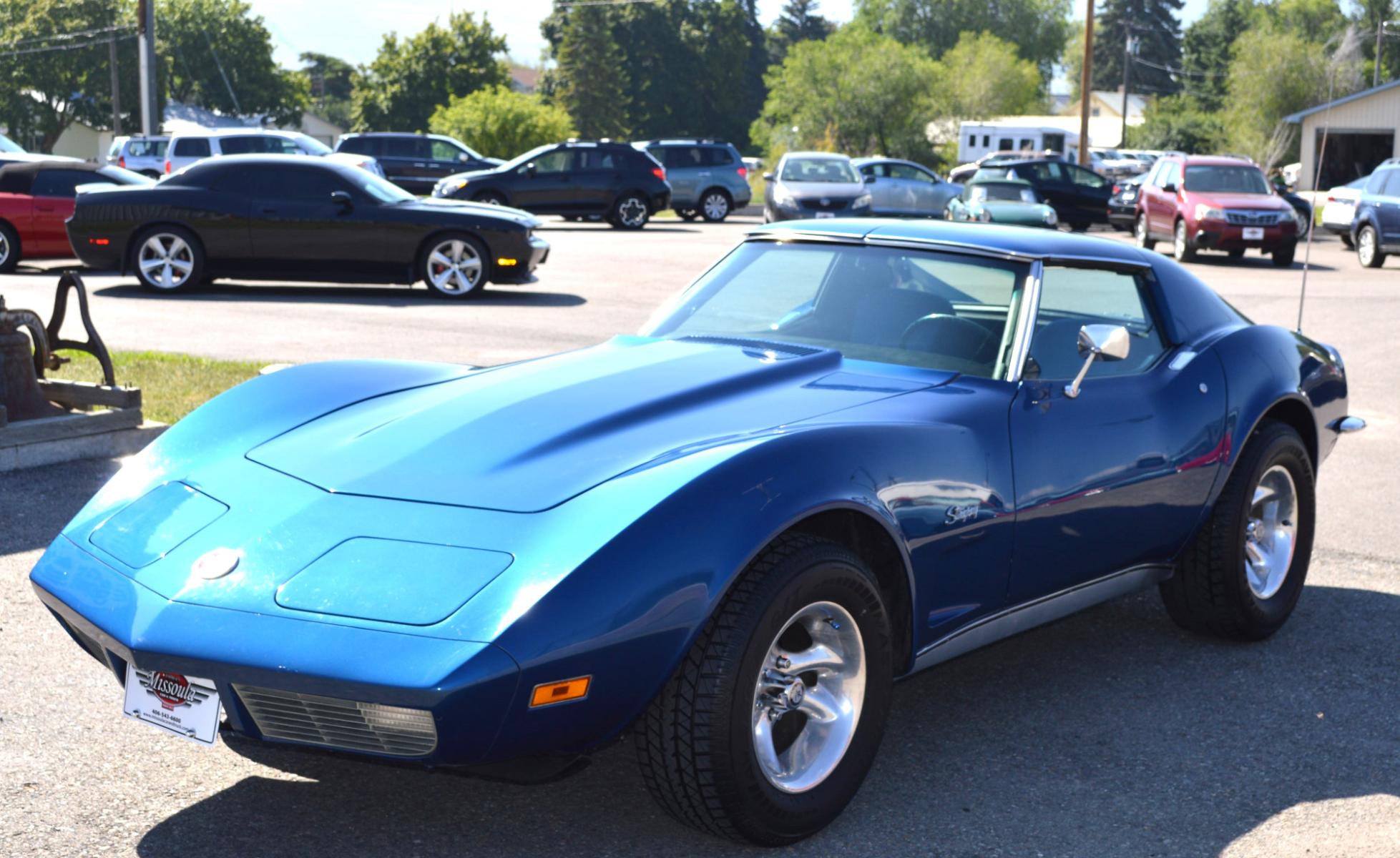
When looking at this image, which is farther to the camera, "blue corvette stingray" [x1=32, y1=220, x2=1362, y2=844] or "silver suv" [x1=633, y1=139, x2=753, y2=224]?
"silver suv" [x1=633, y1=139, x2=753, y2=224]

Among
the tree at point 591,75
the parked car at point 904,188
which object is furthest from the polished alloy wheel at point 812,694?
the tree at point 591,75

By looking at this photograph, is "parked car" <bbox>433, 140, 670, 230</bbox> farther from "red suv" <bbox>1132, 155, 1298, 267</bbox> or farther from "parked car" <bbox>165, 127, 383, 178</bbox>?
"red suv" <bbox>1132, 155, 1298, 267</bbox>

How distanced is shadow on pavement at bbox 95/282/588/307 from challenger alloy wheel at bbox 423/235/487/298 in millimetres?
183

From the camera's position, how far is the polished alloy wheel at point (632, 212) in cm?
2969

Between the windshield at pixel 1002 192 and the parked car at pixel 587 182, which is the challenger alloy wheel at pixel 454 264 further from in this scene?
the parked car at pixel 587 182

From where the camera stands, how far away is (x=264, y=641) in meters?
3.09

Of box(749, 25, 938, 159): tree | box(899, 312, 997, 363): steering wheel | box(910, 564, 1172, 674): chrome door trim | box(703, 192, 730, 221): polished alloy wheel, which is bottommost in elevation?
box(910, 564, 1172, 674): chrome door trim

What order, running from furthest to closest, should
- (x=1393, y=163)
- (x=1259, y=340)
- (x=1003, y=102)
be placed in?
(x=1003, y=102) → (x=1393, y=163) → (x=1259, y=340)

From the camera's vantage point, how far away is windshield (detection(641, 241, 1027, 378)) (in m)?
4.52

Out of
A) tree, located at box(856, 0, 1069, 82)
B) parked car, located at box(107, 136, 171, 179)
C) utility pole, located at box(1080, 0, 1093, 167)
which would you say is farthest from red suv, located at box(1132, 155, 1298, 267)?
tree, located at box(856, 0, 1069, 82)

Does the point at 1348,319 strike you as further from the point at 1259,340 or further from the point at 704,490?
the point at 704,490

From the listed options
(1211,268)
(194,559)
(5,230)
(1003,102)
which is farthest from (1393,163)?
(1003,102)

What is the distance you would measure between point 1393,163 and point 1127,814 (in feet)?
77.7

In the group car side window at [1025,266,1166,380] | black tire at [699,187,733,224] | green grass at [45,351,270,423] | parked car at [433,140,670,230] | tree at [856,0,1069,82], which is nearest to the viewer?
car side window at [1025,266,1166,380]
